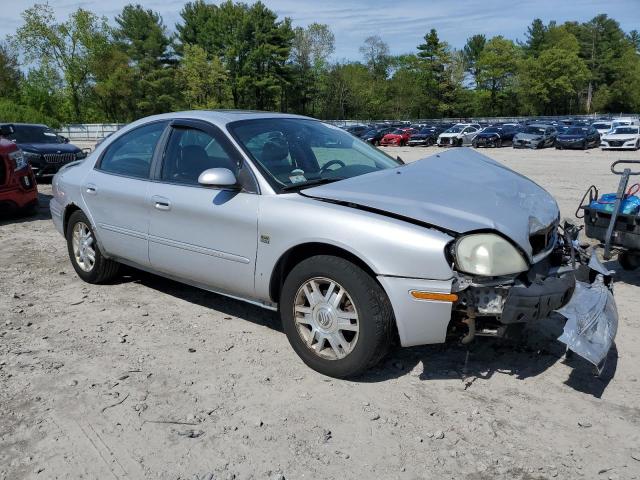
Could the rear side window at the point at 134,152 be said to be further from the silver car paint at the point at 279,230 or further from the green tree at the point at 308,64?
the green tree at the point at 308,64

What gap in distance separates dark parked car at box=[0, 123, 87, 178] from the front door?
383 inches

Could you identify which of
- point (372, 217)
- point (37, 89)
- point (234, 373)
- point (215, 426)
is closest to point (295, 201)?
point (372, 217)

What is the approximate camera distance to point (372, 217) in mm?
3184

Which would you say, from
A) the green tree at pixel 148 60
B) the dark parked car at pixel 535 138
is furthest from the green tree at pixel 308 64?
the dark parked car at pixel 535 138

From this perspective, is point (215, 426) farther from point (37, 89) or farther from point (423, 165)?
point (37, 89)

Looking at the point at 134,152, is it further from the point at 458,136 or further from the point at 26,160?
the point at 458,136

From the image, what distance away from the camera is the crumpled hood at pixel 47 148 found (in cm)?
1287

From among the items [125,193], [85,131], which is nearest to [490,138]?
[125,193]

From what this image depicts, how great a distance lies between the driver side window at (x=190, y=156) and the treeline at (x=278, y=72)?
147 feet

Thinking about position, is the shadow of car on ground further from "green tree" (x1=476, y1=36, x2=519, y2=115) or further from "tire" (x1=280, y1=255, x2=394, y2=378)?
"green tree" (x1=476, y1=36, x2=519, y2=115)

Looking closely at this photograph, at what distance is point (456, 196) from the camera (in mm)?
3369

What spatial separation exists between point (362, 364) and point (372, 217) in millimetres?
868

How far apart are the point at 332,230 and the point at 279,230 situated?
1.34 ft

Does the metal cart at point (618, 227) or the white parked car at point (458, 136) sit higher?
the white parked car at point (458, 136)
